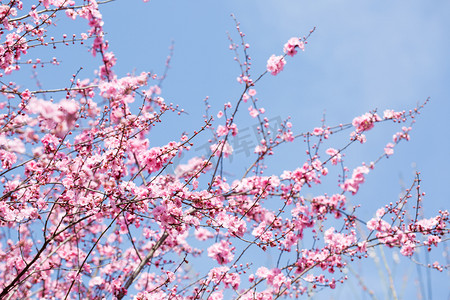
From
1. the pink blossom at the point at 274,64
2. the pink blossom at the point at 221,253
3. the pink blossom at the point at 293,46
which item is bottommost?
the pink blossom at the point at 221,253

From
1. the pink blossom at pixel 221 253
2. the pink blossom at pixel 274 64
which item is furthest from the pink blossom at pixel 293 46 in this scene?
the pink blossom at pixel 221 253

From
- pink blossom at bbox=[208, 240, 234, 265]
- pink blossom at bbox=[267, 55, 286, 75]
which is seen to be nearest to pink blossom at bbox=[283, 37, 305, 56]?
pink blossom at bbox=[267, 55, 286, 75]

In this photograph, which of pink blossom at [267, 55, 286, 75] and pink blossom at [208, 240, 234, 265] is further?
pink blossom at [267, 55, 286, 75]

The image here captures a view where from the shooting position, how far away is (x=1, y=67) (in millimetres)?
4137

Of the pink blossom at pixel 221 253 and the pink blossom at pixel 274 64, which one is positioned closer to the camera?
the pink blossom at pixel 221 253

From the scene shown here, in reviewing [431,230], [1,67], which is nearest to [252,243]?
[431,230]

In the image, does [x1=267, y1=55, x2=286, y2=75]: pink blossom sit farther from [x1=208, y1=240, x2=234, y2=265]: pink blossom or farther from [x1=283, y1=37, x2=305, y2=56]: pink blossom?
[x1=208, y1=240, x2=234, y2=265]: pink blossom

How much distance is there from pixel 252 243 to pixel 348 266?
1.79 meters

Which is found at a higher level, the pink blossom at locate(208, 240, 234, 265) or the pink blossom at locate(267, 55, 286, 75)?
the pink blossom at locate(267, 55, 286, 75)

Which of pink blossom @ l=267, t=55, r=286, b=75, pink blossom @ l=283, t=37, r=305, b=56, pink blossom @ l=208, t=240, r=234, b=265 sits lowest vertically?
pink blossom @ l=208, t=240, r=234, b=265

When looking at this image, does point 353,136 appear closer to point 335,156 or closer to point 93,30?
point 335,156

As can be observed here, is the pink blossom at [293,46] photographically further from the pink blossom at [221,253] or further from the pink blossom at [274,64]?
the pink blossom at [221,253]

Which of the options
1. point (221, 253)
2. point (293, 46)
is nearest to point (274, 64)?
point (293, 46)

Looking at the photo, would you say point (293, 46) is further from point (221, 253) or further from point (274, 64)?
point (221, 253)
